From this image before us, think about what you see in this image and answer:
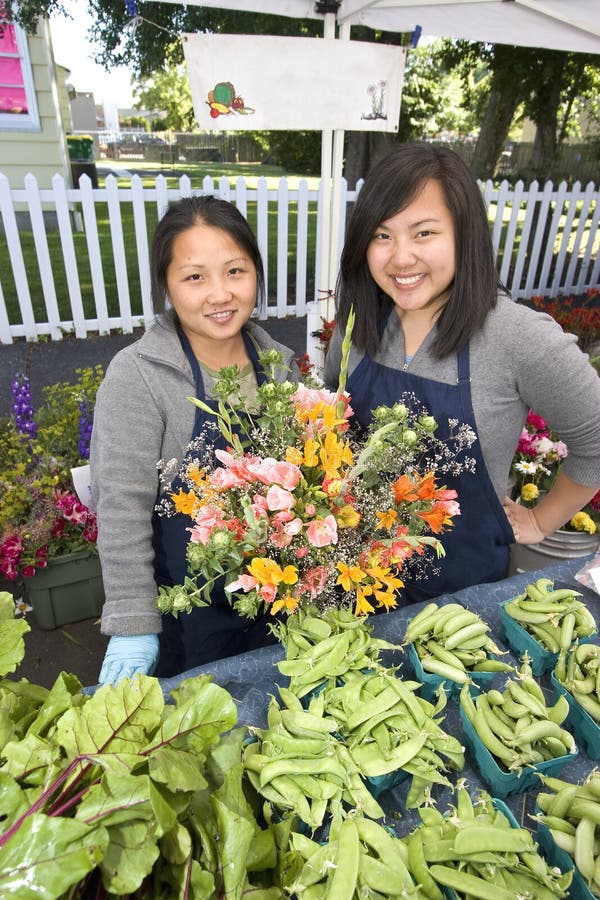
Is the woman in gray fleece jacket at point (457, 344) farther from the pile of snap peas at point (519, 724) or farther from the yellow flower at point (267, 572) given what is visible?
the yellow flower at point (267, 572)

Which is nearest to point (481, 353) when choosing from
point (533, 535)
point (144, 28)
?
point (533, 535)

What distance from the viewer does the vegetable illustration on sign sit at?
2.86 meters

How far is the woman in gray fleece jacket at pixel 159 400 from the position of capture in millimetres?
1454

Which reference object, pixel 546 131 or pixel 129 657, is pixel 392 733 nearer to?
pixel 129 657

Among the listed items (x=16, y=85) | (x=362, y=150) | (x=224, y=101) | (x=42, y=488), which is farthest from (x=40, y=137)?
(x=42, y=488)

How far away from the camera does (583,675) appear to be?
1211 mm

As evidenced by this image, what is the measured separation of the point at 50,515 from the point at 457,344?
71.4 inches

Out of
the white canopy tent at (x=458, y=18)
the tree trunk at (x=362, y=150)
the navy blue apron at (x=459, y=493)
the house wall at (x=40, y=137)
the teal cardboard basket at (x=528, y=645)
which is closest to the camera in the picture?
the teal cardboard basket at (x=528, y=645)

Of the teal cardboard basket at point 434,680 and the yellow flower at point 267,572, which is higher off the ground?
the yellow flower at point 267,572

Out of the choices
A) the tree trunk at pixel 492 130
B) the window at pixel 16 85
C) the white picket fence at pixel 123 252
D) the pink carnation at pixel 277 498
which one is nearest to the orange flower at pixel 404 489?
the pink carnation at pixel 277 498

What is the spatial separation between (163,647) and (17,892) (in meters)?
1.31

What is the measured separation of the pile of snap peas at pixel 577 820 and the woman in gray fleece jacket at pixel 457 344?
83 centimetres

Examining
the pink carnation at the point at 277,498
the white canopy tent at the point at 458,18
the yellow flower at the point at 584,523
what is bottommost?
the yellow flower at the point at 584,523

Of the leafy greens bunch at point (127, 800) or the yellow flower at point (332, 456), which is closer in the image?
the leafy greens bunch at point (127, 800)
